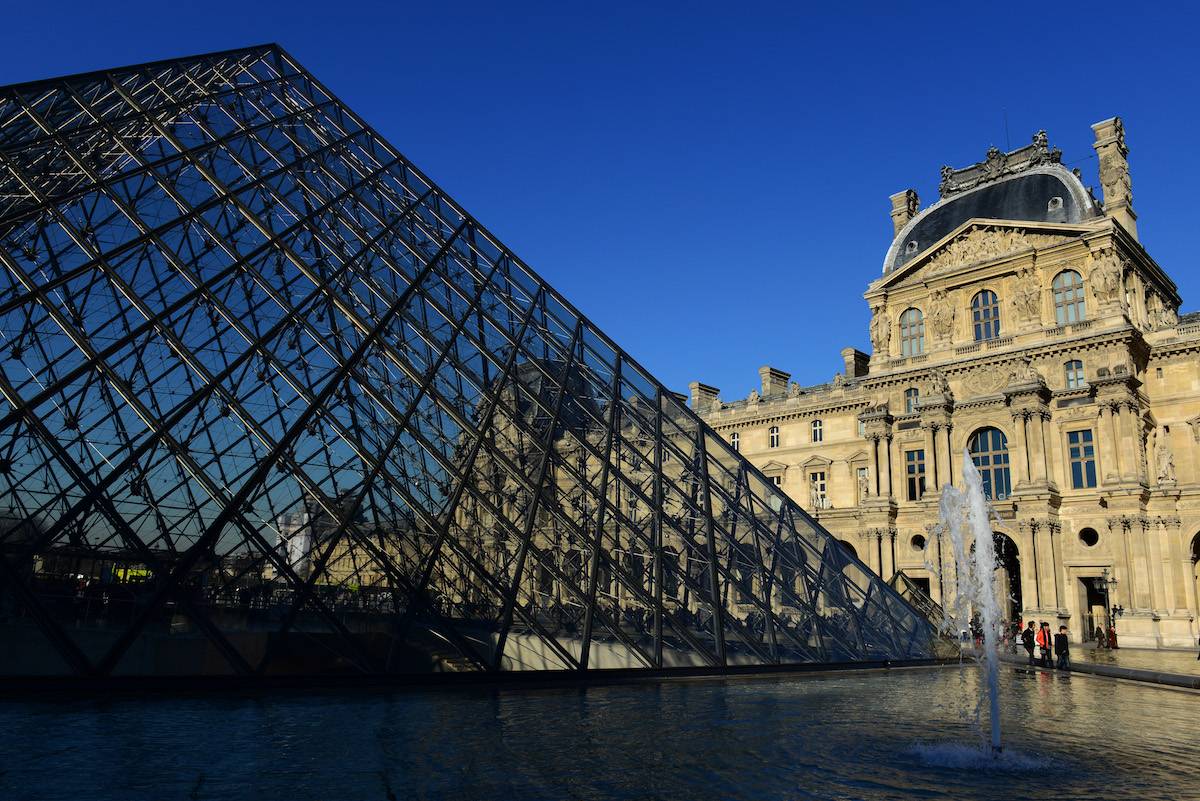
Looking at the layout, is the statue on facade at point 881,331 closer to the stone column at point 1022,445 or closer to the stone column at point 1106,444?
the stone column at point 1022,445

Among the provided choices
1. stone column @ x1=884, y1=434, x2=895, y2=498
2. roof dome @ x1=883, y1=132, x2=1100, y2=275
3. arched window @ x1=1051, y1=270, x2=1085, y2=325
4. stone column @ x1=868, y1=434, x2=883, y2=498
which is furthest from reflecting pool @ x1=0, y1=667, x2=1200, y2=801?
roof dome @ x1=883, y1=132, x2=1100, y2=275

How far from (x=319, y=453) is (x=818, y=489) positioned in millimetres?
36738

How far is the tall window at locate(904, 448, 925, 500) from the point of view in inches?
1580

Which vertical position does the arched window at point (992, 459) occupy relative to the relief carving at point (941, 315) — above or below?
below

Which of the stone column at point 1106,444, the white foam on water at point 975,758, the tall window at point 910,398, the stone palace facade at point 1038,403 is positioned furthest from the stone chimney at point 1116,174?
the white foam on water at point 975,758

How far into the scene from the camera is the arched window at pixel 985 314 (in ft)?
130

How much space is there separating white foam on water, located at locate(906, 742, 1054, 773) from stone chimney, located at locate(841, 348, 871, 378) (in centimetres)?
4225

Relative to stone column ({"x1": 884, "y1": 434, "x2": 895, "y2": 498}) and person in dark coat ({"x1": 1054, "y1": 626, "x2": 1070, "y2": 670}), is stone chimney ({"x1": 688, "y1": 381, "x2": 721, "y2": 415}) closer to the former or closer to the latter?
stone column ({"x1": 884, "y1": 434, "x2": 895, "y2": 498})

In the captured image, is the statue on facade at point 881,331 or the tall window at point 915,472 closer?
the tall window at point 915,472

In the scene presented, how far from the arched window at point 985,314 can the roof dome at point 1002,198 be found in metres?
3.53

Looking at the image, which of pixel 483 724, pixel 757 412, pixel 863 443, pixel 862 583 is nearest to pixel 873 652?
pixel 862 583

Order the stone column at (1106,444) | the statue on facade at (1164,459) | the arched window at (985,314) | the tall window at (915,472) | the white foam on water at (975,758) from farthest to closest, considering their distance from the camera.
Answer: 1. the tall window at (915,472)
2. the arched window at (985,314)
3. the statue on facade at (1164,459)
4. the stone column at (1106,444)
5. the white foam on water at (975,758)

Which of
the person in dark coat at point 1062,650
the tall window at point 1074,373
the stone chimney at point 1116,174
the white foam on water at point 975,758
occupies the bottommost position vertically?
the white foam on water at point 975,758

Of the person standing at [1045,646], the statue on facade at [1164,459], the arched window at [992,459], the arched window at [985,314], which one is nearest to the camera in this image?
the person standing at [1045,646]
